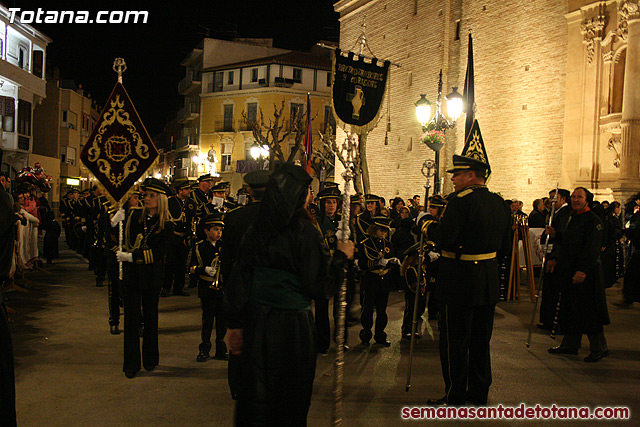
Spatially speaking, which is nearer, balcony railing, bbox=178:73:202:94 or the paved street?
the paved street

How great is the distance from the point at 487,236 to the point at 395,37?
29.8m

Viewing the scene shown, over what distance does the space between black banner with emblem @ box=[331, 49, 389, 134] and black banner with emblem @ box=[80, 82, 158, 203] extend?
103 inches

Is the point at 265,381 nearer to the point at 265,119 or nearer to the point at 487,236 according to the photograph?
the point at 487,236

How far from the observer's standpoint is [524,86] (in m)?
23.6

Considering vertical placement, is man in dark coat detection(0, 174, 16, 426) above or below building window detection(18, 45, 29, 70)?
below

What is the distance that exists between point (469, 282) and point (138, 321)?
3.50m

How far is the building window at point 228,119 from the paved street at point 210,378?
48099mm

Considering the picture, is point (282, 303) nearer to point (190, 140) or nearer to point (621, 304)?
point (621, 304)

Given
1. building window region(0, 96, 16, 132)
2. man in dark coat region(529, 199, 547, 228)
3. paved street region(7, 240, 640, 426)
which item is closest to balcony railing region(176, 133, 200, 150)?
building window region(0, 96, 16, 132)

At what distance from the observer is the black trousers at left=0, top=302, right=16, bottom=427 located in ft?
13.2

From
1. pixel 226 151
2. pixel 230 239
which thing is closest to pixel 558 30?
pixel 230 239

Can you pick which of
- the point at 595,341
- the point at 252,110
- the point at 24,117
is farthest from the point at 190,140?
the point at 595,341

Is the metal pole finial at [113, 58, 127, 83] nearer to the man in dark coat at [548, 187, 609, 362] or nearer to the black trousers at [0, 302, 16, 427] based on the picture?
the black trousers at [0, 302, 16, 427]

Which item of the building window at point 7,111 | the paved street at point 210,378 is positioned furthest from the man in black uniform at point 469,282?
the building window at point 7,111
